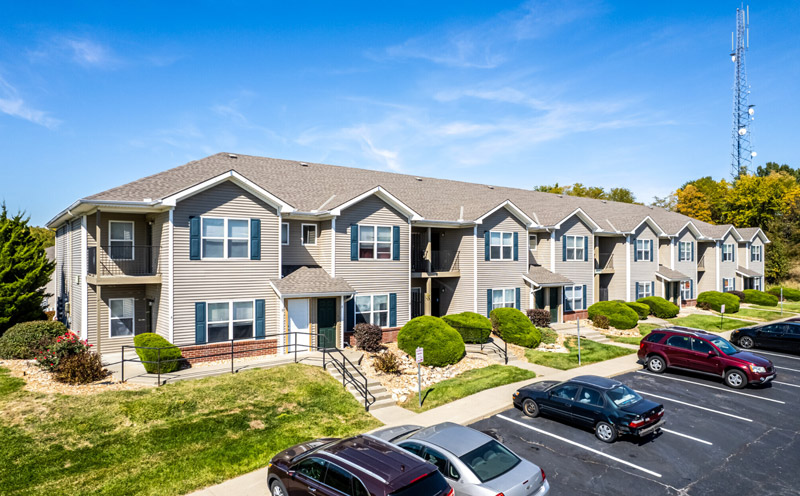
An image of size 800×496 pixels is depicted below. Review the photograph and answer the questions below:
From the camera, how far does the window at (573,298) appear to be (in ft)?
101

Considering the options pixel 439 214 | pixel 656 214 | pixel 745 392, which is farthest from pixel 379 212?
pixel 656 214

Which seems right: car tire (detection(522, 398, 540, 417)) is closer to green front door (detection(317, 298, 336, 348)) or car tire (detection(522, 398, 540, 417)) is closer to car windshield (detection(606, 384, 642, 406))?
car windshield (detection(606, 384, 642, 406))

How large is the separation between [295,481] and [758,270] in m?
56.5

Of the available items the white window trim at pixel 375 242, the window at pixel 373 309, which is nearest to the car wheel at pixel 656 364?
the window at pixel 373 309

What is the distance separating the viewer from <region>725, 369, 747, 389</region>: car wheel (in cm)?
1728

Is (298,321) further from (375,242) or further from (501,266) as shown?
(501,266)

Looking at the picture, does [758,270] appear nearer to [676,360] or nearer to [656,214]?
[656,214]

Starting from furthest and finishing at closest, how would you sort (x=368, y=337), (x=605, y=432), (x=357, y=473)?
(x=368, y=337) < (x=605, y=432) < (x=357, y=473)

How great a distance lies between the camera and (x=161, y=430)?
12109mm

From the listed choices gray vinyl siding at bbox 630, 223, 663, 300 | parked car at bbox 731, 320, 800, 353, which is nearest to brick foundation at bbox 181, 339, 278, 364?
parked car at bbox 731, 320, 800, 353

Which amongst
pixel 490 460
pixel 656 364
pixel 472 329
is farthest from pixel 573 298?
pixel 490 460

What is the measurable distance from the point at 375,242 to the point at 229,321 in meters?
7.72

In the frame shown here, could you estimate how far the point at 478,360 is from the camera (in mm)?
20953

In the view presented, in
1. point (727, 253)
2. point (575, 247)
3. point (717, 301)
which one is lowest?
point (717, 301)
